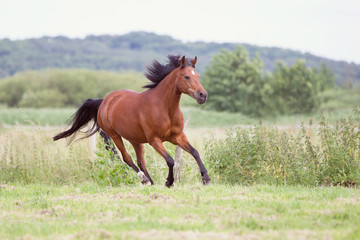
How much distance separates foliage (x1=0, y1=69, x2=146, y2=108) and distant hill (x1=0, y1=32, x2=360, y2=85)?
116ft

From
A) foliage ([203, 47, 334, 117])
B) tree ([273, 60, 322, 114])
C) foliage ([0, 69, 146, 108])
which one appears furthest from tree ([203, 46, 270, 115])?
foliage ([0, 69, 146, 108])

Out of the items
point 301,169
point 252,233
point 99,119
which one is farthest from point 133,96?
point 252,233

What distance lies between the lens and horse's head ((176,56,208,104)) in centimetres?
704

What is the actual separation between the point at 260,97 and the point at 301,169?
41180 mm

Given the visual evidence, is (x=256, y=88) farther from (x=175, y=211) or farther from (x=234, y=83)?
(x=175, y=211)

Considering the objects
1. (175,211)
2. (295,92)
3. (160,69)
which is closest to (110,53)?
(295,92)

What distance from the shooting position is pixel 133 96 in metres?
8.52

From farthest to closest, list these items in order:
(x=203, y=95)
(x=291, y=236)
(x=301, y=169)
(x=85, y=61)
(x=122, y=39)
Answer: (x=122, y=39), (x=85, y=61), (x=301, y=169), (x=203, y=95), (x=291, y=236)

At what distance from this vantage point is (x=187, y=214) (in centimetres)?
534

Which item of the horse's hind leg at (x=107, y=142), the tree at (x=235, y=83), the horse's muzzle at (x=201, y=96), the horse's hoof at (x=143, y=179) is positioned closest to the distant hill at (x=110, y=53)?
the tree at (x=235, y=83)

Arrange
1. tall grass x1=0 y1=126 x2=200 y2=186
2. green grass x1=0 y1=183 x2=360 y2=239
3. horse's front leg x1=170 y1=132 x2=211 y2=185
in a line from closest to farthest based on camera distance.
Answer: green grass x1=0 y1=183 x2=360 y2=239, horse's front leg x1=170 y1=132 x2=211 y2=185, tall grass x1=0 y1=126 x2=200 y2=186

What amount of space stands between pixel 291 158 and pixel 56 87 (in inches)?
2963

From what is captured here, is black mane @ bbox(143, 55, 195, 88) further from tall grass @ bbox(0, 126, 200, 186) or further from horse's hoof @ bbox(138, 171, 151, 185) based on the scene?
tall grass @ bbox(0, 126, 200, 186)

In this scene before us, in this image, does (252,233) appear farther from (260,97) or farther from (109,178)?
(260,97)
